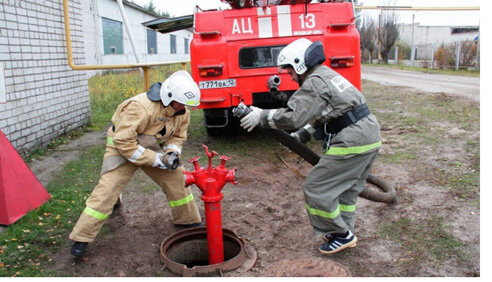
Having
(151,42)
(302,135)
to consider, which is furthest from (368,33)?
A: (302,135)

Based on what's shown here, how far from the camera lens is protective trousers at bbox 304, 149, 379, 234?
2.96 metres

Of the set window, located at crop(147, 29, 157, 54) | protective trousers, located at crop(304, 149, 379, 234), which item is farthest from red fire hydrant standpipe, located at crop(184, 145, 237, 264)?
window, located at crop(147, 29, 157, 54)

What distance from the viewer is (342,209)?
3.21 meters

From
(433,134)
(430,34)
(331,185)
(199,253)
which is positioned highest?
(430,34)

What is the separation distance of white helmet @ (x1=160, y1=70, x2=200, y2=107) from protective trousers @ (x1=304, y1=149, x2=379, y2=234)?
104 cm

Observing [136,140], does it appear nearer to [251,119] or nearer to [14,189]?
[251,119]

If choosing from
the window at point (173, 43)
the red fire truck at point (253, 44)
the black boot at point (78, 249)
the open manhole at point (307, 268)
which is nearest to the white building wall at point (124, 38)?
the window at point (173, 43)

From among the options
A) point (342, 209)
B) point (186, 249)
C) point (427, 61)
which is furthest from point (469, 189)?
point (427, 61)

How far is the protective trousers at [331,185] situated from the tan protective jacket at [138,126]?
3.97 feet

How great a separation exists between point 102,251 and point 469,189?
3582mm

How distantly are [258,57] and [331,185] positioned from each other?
2.85 meters

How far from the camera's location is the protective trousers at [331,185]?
2965 mm

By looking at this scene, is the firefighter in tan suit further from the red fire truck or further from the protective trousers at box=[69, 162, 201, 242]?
the red fire truck

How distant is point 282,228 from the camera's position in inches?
142
